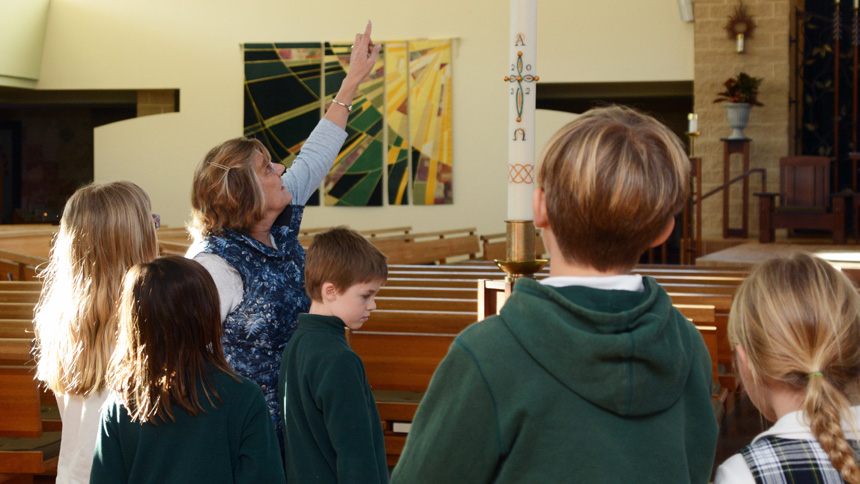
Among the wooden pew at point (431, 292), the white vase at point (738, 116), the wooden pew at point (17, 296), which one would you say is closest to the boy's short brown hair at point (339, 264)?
the wooden pew at point (431, 292)

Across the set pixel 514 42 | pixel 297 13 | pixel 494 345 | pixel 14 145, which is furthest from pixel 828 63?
pixel 14 145

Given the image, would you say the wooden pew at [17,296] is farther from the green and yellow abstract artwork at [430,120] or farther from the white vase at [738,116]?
the white vase at [738,116]

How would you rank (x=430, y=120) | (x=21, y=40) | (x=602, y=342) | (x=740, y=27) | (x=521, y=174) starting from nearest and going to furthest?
(x=602, y=342) < (x=521, y=174) < (x=740, y=27) < (x=430, y=120) < (x=21, y=40)

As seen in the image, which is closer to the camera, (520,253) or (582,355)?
(582,355)

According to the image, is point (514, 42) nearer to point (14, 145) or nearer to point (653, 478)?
point (653, 478)

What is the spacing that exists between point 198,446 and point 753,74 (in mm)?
8787

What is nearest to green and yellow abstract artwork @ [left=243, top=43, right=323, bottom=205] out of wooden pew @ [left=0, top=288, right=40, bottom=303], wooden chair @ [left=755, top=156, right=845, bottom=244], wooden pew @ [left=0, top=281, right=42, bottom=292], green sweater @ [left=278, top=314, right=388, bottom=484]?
wooden chair @ [left=755, top=156, right=845, bottom=244]

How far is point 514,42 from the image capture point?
7.52 ft

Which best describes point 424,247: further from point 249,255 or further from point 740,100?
point 249,255

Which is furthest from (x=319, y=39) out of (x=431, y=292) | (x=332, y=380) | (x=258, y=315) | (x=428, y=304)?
(x=332, y=380)

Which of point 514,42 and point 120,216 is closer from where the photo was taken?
point 120,216

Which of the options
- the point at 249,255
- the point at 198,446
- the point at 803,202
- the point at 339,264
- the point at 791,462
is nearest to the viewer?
the point at 791,462

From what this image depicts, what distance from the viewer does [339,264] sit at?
177 centimetres

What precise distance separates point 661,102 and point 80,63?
302 inches
